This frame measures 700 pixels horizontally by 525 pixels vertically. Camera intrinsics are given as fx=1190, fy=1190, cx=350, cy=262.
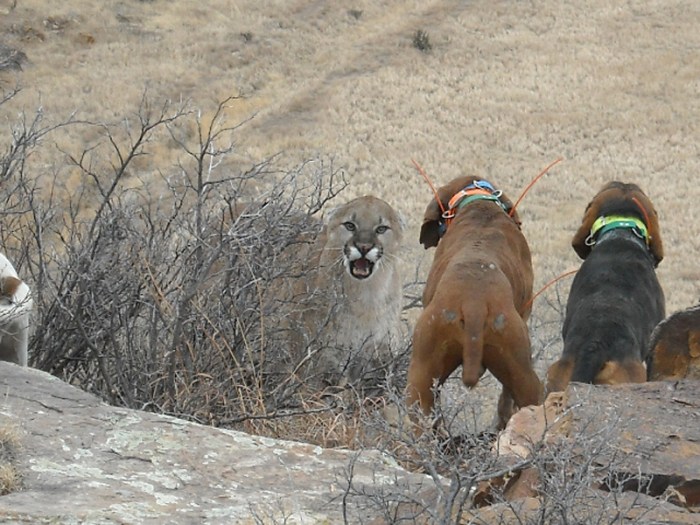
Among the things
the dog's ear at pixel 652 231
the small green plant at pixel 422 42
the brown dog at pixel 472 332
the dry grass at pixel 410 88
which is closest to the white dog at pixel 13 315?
the brown dog at pixel 472 332

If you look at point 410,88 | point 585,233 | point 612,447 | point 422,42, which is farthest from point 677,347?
point 422,42

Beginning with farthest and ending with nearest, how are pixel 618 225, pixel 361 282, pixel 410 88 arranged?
pixel 410 88, pixel 361 282, pixel 618 225

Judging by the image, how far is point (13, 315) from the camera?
5.25 metres

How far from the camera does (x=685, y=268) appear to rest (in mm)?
28359

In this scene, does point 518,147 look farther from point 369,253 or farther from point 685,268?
point 369,253

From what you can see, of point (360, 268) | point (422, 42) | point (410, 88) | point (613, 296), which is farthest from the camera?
point (422, 42)

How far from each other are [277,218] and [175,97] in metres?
35.0

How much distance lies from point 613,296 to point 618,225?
841mm

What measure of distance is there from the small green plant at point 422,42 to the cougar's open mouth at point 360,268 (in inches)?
1541

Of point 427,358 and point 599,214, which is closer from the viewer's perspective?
point 427,358

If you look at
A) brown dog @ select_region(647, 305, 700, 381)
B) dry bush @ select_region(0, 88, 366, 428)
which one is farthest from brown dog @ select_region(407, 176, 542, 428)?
brown dog @ select_region(647, 305, 700, 381)

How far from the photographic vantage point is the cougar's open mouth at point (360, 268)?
8.34 m

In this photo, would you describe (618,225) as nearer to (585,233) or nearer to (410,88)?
(585,233)

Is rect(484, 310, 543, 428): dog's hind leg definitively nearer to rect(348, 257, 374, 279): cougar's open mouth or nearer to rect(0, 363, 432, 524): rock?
rect(0, 363, 432, 524): rock
